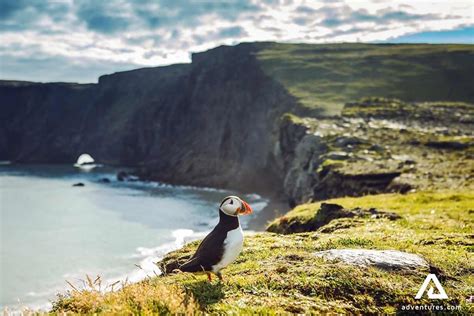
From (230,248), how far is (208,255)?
1.62ft

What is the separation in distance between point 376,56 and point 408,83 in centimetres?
3430

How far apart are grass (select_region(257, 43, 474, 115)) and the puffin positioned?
3644 inches

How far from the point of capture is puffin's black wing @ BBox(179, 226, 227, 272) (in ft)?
31.7

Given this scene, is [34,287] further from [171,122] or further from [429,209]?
[171,122]

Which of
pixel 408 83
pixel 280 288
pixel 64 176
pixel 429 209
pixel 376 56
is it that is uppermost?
pixel 376 56

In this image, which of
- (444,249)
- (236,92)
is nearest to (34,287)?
(444,249)

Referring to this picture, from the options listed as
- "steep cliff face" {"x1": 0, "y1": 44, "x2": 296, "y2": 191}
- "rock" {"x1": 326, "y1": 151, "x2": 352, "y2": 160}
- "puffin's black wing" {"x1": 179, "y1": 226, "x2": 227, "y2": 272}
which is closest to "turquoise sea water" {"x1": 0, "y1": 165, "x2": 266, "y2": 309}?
"puffin's black wing" {"x1": 179, "y1": 226, "x2": 227, "y2": 272}

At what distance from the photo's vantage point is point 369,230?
1731 centimetres

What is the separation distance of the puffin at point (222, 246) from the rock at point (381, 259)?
2.81m

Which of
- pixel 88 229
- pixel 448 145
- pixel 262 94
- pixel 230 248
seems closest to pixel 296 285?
pixel 230 248

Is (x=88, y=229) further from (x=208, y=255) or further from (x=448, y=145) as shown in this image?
(x=208, y=255)

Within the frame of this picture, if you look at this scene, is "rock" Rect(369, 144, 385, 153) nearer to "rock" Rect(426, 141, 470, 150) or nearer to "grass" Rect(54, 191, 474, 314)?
"rock" Rect(426, 141, 470, 150)

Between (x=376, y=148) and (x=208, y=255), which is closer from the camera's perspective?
(x=208, y=255)

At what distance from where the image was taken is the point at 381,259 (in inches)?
435
